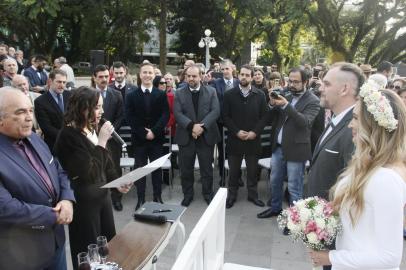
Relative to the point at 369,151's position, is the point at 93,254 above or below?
below

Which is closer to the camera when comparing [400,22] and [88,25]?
[400,22]

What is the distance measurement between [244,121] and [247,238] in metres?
1.65

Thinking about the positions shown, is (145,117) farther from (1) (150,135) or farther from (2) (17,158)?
A: (2) (17,158)

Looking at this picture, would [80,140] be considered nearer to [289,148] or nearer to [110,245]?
[110,245]

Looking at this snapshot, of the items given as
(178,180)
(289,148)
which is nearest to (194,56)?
(178,180)

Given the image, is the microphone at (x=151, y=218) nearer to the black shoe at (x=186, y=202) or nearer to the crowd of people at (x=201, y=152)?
the crowd of people at (x=201, y=152)

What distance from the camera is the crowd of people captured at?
1.79m

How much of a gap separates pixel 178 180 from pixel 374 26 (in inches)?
801

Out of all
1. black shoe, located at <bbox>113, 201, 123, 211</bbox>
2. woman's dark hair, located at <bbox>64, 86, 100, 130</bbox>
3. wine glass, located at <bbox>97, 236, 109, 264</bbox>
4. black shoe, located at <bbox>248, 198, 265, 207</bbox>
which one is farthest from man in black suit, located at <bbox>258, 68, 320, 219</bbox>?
wine glass, located at <bbox>97, 236, 109, 264</bbox>

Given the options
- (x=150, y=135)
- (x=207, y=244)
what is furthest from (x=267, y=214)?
(x=207, y=244)

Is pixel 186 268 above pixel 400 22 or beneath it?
beneath

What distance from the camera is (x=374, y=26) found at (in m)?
22.5

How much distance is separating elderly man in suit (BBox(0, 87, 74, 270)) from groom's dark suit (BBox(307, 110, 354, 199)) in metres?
1.78

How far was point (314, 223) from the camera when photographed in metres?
1.95
